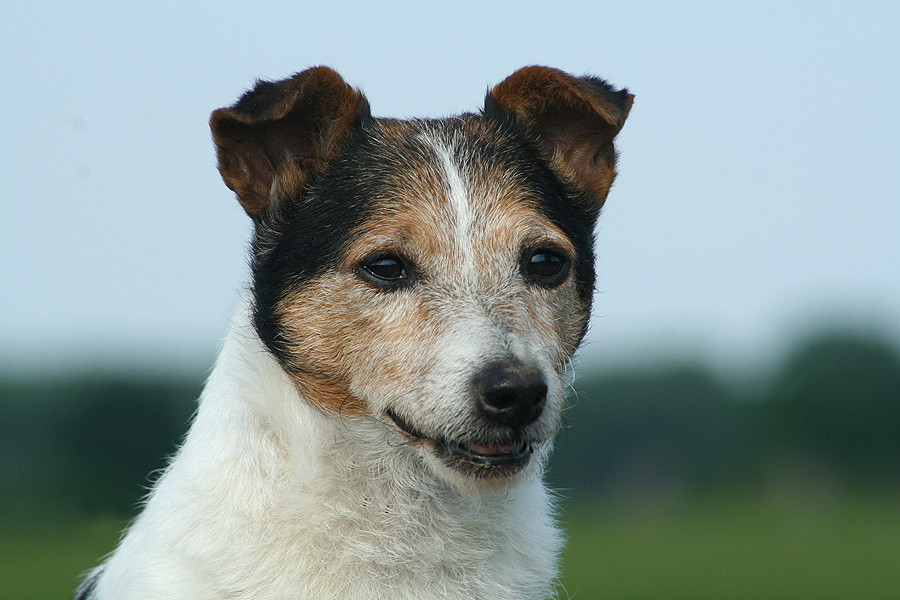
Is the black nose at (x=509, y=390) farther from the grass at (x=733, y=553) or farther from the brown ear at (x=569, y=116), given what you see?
the grass at (x=733, y=553)

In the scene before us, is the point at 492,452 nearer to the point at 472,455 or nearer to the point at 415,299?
the point at 472,455

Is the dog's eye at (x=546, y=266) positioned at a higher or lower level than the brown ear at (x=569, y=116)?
lower

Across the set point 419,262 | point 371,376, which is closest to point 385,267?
point 419,262

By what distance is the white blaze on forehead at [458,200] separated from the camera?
487 centimetres

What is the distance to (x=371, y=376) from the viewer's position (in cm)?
467

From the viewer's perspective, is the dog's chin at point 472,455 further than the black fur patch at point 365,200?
No

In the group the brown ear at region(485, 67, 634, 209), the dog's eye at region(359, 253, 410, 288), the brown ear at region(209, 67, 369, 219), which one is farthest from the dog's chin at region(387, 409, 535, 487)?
the brown ear at region(485, 67, 634, 209)

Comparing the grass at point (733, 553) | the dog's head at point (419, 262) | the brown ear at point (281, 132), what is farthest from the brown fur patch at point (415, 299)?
the grass at point (733, 553)

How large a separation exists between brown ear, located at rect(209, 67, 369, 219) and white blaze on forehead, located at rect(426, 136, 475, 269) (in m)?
0.51

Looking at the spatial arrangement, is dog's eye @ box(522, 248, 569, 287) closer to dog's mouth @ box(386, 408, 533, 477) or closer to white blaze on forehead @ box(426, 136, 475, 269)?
white blaze on forehead @ box(426, 136, 475, 269)

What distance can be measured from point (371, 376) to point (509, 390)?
0.70 m

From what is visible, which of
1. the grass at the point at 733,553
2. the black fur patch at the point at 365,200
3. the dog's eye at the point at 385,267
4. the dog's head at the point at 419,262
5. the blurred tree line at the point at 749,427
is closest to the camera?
the dog's head at the point at 419,262

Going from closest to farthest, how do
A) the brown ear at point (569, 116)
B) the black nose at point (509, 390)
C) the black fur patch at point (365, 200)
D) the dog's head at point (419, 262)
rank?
1. the black nose at point (509, 390)
2. the dog's head at point (419, 262)
3. the black fur patch at point (365, 200)
4. the brown ear at point (569, 116)

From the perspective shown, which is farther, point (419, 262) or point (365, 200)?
point (365, 200)
